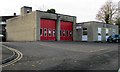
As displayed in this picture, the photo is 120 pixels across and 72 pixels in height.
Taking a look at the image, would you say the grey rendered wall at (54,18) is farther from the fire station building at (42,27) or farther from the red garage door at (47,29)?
the red garage door at (47,29)

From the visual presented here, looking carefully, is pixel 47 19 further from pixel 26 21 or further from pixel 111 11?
pixel 111 11

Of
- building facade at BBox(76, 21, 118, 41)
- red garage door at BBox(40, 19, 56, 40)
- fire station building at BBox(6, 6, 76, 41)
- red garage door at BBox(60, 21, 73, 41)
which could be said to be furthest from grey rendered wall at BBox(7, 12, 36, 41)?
building facade at BBox(76, 21, 118, 41)

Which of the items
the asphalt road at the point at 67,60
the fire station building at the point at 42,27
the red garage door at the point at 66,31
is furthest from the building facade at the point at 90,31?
the asphalt road at the point at 67,60

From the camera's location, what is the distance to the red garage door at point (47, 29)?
3522cm

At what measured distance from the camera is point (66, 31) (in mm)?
40375

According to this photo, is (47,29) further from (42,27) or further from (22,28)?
(22,28)

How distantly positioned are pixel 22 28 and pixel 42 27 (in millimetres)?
5486

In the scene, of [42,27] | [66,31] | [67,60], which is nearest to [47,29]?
[42,27]

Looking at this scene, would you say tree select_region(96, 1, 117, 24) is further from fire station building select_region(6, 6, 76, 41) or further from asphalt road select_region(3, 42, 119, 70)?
asphalt road select_region(3, 42, 119, 70)

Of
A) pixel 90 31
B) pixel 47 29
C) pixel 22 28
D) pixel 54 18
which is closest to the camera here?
pixel 47 29

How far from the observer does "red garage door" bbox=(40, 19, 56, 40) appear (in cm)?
3522

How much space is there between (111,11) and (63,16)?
84.7 feet

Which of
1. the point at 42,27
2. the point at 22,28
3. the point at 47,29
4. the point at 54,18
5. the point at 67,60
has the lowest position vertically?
the point at 67,60

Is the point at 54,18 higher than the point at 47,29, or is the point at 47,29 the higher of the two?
the point at 54,18
